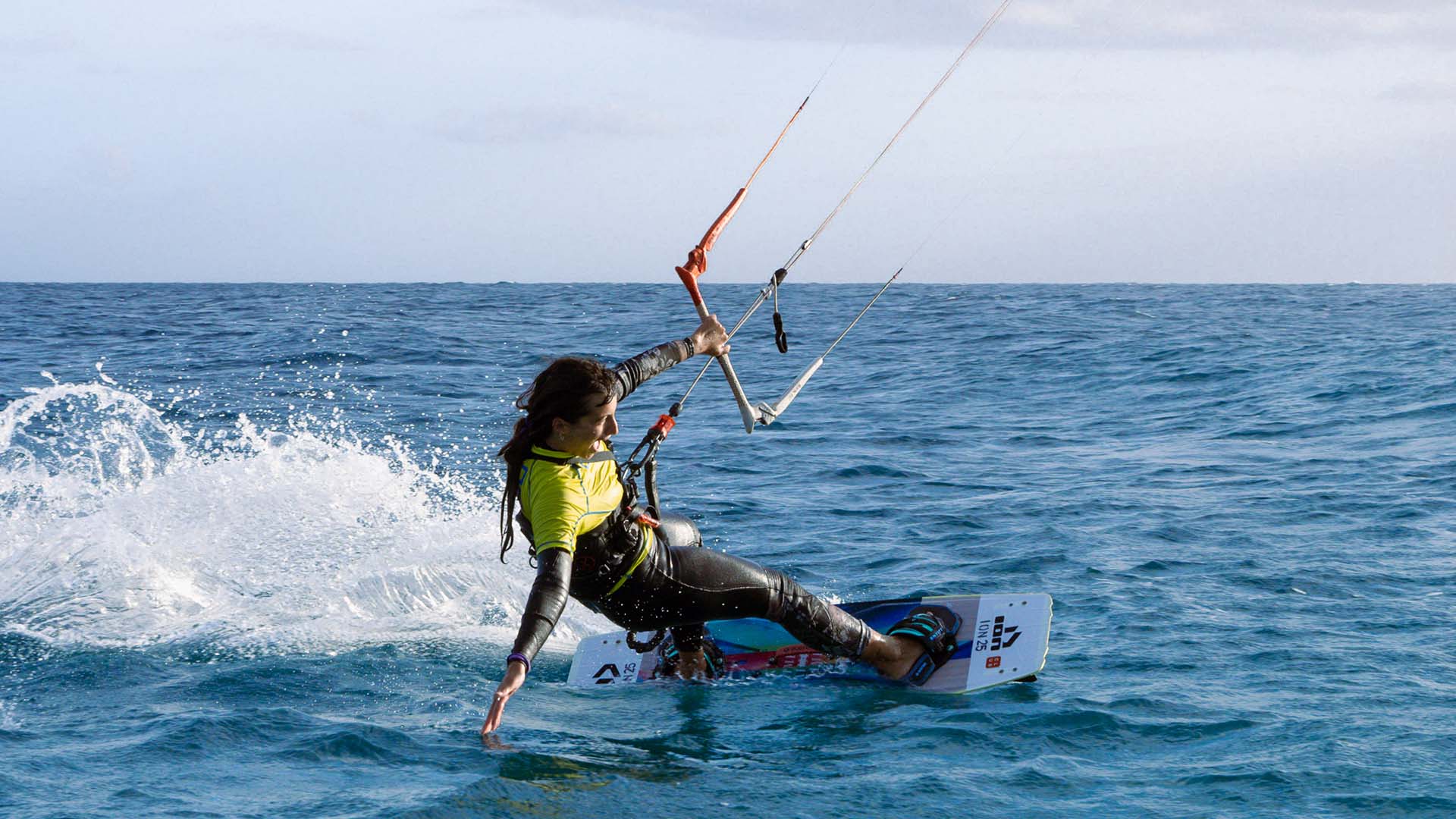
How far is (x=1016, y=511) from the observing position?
10133 millimetres

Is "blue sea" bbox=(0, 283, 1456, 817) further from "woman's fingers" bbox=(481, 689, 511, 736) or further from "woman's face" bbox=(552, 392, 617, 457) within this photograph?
"woman's face" bbox=(552, 392, 617, 457)

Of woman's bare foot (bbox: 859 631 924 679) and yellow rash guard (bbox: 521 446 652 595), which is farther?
woman's bare foot (bbox: 859 631 924 679)

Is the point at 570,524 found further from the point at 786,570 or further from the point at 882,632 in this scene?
the point at 786,570

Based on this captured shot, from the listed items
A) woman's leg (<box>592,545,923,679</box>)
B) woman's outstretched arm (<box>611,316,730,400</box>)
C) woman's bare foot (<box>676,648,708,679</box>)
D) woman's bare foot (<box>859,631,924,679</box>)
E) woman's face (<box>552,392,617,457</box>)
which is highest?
woman's outstretched arm (<box>611,316,730,400</box>)

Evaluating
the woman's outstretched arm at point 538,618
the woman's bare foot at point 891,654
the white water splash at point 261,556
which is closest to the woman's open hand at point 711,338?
the woman's outstretched arm at point 538,618

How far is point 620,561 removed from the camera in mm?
5469

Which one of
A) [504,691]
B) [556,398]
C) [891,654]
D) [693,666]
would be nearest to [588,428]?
[556,398]

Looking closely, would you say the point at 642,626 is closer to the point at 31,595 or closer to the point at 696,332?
the point at 696,332

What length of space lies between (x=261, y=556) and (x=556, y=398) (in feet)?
14.4

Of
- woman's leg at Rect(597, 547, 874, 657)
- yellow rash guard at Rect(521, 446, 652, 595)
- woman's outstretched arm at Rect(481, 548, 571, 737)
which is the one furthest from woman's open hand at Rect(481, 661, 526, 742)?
woman's leg at Rect(597, 547, 874, 657)

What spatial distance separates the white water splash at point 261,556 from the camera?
Result: 23.1ft

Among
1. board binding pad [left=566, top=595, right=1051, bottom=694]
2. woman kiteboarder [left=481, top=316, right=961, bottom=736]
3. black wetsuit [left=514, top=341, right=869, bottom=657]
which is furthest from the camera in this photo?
board binding pad [left=566, top=595, right=1051, bottom=694]

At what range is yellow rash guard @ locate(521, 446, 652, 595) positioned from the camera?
4.99 m

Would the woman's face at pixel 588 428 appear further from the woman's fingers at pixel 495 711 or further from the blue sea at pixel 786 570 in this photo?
the blue sea at pixel 786 570
